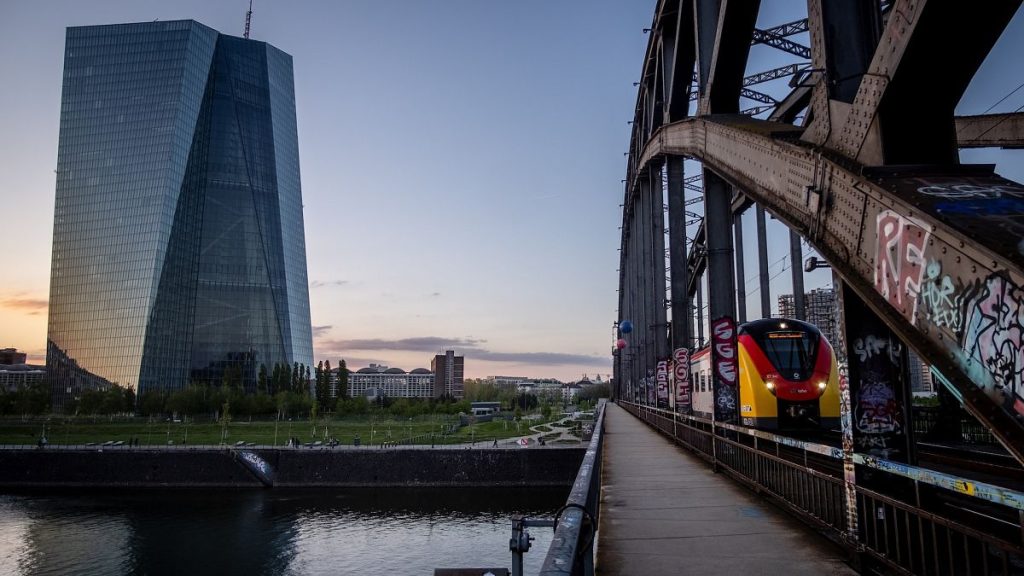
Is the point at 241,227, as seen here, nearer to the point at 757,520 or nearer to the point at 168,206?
the point at 168,206

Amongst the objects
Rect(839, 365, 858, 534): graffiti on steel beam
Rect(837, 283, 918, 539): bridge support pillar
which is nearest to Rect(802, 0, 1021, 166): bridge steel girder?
Rect(837, 283, 918, 539): bridge support pillar

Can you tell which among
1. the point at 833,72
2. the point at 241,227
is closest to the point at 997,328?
the point at 833,72

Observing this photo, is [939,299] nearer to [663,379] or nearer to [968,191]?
[968,191]

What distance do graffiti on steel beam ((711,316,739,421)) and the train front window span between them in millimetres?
2287

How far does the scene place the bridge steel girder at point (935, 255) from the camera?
3443 mm

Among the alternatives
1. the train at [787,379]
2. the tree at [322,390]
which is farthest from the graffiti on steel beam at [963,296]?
the tree at [322,390]

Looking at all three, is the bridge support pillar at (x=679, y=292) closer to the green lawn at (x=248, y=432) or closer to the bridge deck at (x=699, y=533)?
the bridge deck at (x=699, y=533)

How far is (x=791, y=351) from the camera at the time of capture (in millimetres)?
18203

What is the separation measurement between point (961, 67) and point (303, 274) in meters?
145

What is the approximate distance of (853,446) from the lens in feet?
19.8

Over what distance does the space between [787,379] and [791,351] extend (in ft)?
2.93

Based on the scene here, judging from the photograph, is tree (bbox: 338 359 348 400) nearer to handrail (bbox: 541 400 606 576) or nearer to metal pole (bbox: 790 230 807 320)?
metal pole (bbox: 790 230 807 320)

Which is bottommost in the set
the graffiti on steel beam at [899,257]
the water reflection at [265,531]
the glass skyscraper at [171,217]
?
the water reflection at [265,531]

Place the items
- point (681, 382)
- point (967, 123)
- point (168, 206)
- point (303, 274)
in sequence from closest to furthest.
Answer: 1. point (967, 123)
2. point (681, 382)
3. point (168, 206)
4. point (303, 274)
